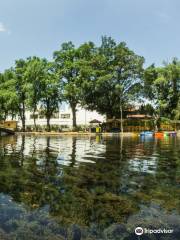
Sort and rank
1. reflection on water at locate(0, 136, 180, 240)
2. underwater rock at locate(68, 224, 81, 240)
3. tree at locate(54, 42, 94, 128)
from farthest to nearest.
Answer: tree at locate(54, 42, 94, 128) → reflection on water at locate(0, 136, 180, 240) → underwater rock at locate(68, 224, 81, 240)

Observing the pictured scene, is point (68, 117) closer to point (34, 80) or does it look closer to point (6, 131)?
point (34, 80)

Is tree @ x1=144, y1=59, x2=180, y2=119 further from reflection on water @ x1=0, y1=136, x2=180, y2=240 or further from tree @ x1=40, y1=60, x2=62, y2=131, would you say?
reflection on water @ x1=0, y1=136, x2=180, y2=240

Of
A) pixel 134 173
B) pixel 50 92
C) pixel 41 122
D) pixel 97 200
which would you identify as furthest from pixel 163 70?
pixel 97 200

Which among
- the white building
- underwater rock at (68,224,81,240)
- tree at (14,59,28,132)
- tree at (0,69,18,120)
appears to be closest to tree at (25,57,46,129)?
tree at (14,59,28,132)

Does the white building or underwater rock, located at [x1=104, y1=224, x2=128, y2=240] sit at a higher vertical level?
the white building

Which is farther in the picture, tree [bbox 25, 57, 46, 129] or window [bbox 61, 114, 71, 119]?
window [bbox 61, 114, 71, 119]

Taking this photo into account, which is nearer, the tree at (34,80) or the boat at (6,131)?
the boat at (6,131)

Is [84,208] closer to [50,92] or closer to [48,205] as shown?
[48,205]

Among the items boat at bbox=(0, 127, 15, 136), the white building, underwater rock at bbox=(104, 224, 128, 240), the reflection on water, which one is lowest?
underwater rock at bbox=(104, 224, 128, 240)

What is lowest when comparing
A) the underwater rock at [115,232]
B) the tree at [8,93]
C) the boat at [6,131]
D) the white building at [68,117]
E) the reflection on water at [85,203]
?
the underwater rock at [115,232]

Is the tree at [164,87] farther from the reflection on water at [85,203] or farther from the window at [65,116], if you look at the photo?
the reflection on water at [85,203]

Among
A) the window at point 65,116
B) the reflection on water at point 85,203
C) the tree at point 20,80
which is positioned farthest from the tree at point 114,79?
the reflection on water at point 85,203

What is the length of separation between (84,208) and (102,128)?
66991 millimetres

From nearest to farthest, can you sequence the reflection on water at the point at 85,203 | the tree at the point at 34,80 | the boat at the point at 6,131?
the reflection on water at the point at 85,203 < the boat at the point at 6,131 < the tree at the point at 34,80
